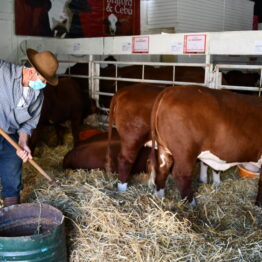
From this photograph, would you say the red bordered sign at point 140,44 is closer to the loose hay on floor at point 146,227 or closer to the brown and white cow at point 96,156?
the brown and white cow at point 96,156

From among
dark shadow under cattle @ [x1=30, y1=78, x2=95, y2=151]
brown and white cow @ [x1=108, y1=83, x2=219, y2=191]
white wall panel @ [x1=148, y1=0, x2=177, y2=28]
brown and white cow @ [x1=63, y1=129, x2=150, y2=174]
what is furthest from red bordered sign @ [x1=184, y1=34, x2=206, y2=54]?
white wall panel @ [x1=148, y1=0, x2=177, y2=28]

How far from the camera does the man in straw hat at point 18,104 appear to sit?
2862mm

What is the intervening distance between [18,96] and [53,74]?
1.03ft

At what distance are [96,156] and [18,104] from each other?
204 centimetres

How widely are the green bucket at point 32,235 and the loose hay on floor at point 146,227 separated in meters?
0.21

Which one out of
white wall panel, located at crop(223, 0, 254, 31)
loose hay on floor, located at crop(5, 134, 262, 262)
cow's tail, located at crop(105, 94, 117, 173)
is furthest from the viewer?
white wall panel, located at crop(223, 0, 254, 31)

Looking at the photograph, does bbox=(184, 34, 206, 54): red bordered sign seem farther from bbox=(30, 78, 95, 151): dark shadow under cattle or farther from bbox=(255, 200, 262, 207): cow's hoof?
bbox=(30, 78, 95, 151): dark shadow under cattle

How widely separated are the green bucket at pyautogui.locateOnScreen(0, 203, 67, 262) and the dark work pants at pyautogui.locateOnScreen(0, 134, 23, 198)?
50 centimetres

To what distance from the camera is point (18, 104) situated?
2.97 metres

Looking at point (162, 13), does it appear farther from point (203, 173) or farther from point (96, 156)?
point (203, 173)

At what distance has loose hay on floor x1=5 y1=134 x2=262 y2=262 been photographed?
267 cm

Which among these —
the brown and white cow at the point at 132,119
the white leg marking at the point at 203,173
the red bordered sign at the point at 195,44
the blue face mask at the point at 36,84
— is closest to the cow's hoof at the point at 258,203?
the white leg marking at the point at 203,173

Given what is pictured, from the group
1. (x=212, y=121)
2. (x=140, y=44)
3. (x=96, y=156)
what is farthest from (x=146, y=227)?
(x=140, y=44)

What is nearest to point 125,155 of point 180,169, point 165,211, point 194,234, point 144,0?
point 180,169
